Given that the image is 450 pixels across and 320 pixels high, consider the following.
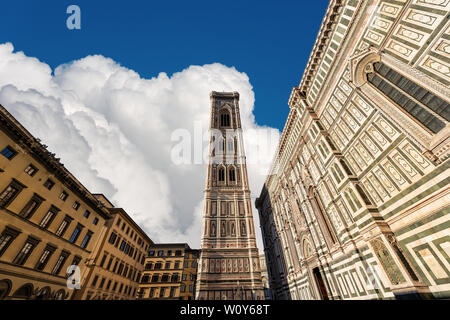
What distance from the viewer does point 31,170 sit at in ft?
59.1

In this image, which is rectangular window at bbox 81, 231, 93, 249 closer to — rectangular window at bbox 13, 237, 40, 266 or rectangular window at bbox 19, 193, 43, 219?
rectangular window at bbox 13, 237, 40, 266

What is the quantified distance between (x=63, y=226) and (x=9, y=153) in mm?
8933

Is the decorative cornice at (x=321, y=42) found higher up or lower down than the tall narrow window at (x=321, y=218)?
higher up

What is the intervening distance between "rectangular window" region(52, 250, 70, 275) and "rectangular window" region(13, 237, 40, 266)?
345 centimetres

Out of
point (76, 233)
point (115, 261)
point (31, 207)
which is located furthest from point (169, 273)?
point (31, 207)

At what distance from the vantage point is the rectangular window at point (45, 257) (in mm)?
18164

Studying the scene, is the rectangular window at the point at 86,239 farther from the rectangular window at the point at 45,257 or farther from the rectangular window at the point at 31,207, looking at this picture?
the rectangular window at the point at 31,207

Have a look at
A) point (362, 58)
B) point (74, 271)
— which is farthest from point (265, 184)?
point (74, 271)

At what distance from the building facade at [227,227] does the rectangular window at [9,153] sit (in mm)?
22893

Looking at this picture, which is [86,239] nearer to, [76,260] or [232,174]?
[76,260]

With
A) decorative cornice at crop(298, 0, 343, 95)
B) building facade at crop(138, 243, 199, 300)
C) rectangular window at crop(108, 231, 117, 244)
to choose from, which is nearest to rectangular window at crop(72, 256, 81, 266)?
rectangular window at crop(108, 231, 117, 244)

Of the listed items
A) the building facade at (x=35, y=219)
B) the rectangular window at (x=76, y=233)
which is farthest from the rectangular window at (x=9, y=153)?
the rectangular window at (x=76, y=233)

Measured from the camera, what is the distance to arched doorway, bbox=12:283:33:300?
16.1 metres
